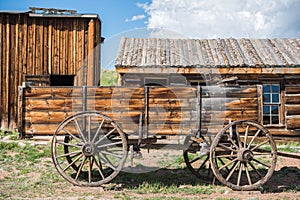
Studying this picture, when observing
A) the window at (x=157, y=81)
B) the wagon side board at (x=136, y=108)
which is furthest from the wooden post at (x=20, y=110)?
the window at (x=157, y=81)

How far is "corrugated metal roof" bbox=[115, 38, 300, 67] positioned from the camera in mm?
10969

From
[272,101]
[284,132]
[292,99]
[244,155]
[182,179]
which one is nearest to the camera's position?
[244,155]

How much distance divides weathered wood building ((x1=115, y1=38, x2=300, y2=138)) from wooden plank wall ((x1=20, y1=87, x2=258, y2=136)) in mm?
4506

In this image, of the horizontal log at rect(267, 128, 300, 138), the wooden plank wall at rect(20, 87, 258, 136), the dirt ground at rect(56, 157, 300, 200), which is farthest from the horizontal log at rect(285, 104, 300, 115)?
the wooden plank wall at rect(20, 87, 258, 136)

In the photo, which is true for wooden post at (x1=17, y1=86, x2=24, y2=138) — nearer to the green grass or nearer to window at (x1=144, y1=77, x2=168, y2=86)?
window at (x1=144, y1=77, x2=168, y2=86)

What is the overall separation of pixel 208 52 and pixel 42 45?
246 inches

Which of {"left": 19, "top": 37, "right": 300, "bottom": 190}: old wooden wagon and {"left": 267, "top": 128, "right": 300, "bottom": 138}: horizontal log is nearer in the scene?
{"left": 19, "top": 37, "right": 300, "bottom": 190}: old wooden wagon

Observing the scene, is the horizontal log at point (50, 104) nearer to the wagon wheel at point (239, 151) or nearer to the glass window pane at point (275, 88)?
the wagon wheel at point (239, 151)

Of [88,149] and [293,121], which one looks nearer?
[88,149]

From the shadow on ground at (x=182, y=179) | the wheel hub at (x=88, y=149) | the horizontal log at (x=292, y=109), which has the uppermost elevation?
the horizontal log at (x=292, y=109)

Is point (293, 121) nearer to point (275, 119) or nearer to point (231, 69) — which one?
point (275, 119)

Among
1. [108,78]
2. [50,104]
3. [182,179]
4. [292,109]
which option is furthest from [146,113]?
[108,78]

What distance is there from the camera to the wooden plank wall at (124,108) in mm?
5844

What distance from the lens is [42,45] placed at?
12.7 metres
